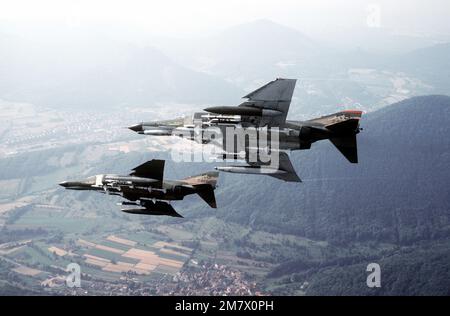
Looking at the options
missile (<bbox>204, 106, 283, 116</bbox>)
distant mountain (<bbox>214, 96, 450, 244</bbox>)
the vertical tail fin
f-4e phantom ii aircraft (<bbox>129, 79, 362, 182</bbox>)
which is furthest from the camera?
distant mountain (<bbox>214, 96, 450, 244</bbox>)

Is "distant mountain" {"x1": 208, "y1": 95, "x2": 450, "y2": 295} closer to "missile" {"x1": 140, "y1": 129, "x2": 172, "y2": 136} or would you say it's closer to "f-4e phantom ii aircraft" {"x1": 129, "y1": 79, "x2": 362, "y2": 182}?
"f-4e phantom ii aircraft" {"x1": 129, "y1": 79, "x2": 362, "y2": 182}

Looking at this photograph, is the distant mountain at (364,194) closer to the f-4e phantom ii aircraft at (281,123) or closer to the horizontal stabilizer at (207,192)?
the horizontal stabilizer at (207,192)

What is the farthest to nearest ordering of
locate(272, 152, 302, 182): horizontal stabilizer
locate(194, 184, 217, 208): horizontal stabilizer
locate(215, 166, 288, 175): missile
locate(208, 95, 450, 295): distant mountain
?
1. locate(208, 95, 450, 295): distant mountain
2. locate(272, 152, 302, 182): horizontal stabilizer
3. locate(215, 166, 288, 175): missile
4. locate(194, 184, 217, 208): horizontal stabilizer

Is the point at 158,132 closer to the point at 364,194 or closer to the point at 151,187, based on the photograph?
the point at 151,187

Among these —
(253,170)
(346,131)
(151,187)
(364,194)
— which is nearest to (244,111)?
(253,170)

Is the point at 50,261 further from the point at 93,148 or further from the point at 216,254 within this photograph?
the point at 93,148

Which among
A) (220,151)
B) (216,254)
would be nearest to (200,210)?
(216,254)

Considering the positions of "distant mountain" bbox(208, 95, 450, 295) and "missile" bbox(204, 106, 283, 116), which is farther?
"distant mountain" bbox(208, 95, 450, 295)

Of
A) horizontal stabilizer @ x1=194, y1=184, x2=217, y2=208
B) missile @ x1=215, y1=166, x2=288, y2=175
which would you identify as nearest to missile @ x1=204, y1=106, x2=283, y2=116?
missile @ x1=215, y1=166, x2=288, y2=175
